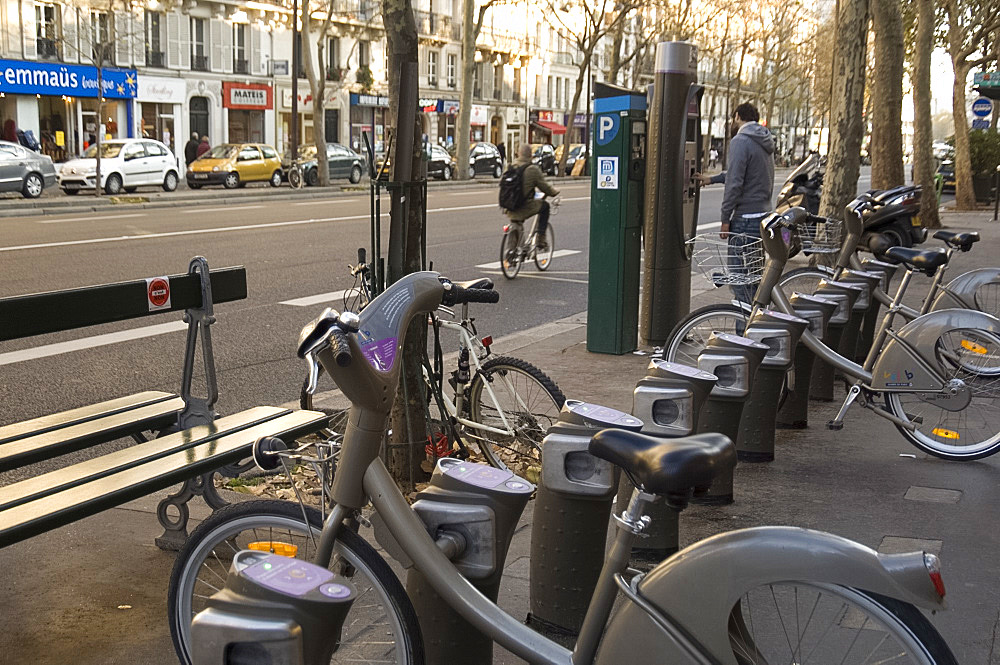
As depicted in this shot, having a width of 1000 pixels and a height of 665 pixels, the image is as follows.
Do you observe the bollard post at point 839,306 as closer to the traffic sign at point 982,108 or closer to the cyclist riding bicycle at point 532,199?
the cyclist riding bicycle at point 532,199

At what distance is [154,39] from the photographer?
40.8 meters

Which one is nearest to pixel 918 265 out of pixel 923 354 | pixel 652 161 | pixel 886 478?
pixel 923 354

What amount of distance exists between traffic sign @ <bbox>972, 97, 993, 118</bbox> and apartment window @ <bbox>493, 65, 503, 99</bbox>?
36199 millimetres

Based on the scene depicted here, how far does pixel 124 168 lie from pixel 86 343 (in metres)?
20.4

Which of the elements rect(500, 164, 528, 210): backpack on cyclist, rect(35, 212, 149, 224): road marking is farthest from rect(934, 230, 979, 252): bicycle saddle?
rect(35, 212, 149, 224): road marking

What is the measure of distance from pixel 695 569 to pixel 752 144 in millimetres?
7667

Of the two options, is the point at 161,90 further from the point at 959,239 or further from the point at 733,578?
the point at 733,578

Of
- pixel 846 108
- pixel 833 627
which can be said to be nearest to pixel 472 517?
pixel 833 627

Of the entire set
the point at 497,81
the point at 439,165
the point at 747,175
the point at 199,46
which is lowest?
the point at 439,165

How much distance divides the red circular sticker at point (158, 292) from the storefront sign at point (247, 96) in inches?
1612

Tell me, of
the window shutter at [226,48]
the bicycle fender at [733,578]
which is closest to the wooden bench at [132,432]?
the bicycle fender at [733,578]

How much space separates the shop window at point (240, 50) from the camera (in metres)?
44.3

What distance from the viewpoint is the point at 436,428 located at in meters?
5.46

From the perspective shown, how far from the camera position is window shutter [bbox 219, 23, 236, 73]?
43719mm
